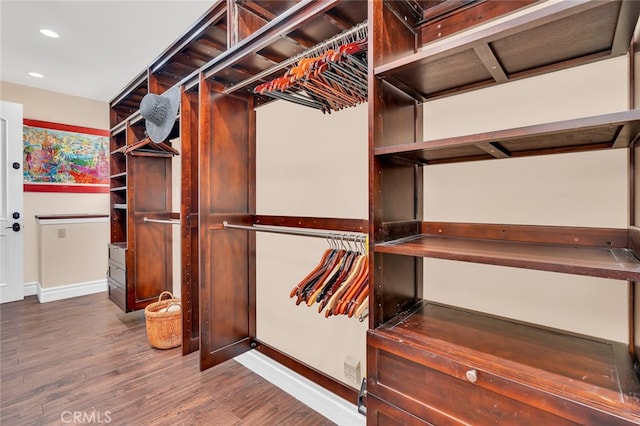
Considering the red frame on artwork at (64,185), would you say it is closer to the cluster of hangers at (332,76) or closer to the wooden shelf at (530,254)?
the cluster of hangers at (332,76)

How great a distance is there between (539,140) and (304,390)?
1884 mm

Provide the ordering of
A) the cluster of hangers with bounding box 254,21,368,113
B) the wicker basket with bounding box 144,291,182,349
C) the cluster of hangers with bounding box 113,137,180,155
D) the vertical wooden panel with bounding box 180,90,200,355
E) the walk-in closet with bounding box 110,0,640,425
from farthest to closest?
the cluster of hangers with bounding box 113,137,180,155
the wicker basket with bounding box 144,291,182,349
the vertical wooden panel with bounding box 180,90,200,355
the cluster of hangers with bounding box 254,21,368,113
the walk-in closet with bounding box 110,0,640,425

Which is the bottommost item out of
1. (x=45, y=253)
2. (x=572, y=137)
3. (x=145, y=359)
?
(x=145, y=359)

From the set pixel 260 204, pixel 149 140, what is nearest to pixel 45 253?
pixel 149 140

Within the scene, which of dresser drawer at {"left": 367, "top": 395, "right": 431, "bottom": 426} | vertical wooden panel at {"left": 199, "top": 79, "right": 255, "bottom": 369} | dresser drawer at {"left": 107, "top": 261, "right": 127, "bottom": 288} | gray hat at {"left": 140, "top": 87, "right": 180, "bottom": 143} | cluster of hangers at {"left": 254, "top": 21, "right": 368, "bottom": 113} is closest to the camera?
dresser drawer at {"left": 367, "top": 395, "right": 431, "bottom": 426}

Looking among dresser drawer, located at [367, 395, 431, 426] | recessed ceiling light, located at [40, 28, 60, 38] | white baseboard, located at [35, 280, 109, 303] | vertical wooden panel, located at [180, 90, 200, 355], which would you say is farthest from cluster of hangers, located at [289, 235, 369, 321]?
white baseboard, located at [35, 280, 109, 303]

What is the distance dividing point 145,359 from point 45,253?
2607 mm

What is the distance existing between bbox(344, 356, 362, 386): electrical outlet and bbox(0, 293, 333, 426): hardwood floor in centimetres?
31

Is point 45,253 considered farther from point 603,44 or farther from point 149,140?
point 603,44

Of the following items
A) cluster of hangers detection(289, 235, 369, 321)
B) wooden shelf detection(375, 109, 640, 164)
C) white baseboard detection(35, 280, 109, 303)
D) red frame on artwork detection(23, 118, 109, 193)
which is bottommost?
white baseboard detection(35, 280, 109, 303)

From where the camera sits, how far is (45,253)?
391 cm

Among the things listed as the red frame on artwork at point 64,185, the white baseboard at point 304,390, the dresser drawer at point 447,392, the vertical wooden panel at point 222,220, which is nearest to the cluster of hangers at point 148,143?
the vertical wooden panel at point 222,220

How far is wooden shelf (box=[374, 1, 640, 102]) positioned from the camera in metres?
0.83

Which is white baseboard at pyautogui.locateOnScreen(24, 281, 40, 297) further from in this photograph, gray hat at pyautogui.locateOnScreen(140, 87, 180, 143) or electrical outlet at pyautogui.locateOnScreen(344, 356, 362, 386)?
electrical outlet at pyautogui.locateOnScreen(344, 356, 362, 386)
